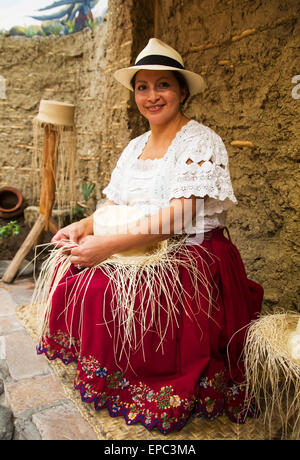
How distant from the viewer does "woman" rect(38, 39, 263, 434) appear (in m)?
1.56

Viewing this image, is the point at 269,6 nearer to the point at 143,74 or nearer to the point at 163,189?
the point at 143,74

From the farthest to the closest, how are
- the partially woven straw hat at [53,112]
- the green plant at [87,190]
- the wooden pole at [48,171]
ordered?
the green plant at [87,190]
the wooden pole at [48,171]
the partially woven straw hat at [53,112]

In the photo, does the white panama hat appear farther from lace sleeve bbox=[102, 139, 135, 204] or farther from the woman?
lace sleeve bbox=[102, 139, 135, 204]

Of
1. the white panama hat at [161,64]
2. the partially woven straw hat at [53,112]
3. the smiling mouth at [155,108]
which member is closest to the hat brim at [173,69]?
the white panama hat at [161,64]

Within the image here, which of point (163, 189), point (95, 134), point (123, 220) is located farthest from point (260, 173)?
point (95, 134)

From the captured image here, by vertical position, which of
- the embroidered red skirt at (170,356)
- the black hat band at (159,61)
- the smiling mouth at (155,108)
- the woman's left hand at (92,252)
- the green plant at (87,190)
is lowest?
the embroidered red skirt at (170,356)

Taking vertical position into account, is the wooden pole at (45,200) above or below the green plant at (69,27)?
below

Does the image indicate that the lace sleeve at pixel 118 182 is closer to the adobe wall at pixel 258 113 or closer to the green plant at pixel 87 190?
the adobe wall at pixel 258 113

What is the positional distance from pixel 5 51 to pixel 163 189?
4.43m

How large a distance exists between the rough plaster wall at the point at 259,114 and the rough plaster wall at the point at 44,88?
7.93 ft

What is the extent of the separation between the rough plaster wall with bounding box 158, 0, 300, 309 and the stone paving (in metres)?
1.37

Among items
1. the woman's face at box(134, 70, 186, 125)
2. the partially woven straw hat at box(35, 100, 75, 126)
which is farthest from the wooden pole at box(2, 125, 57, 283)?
the woman's face at box(134, 70, 186, 125)

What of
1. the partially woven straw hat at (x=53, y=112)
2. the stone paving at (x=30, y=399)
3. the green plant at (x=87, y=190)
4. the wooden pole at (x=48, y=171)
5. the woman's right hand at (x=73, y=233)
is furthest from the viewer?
the green plant at (x=87, y=190)

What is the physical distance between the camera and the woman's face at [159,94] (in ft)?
5.95
